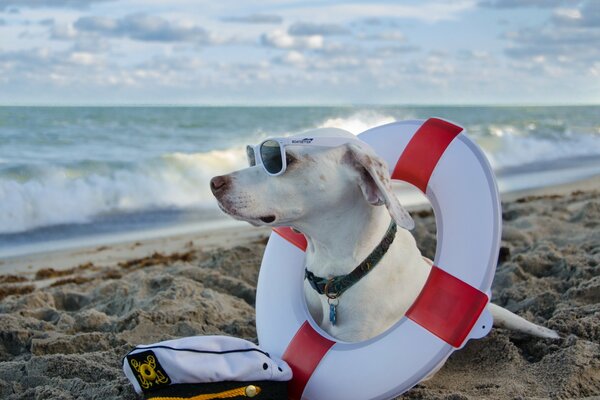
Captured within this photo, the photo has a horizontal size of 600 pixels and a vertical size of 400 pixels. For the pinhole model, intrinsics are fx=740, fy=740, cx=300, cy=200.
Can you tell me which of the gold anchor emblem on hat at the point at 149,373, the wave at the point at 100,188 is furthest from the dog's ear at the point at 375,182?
the wave at the point at 100,188

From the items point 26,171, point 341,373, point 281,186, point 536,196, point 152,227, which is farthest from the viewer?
point 26,171

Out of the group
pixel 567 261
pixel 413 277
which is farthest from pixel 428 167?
pixel 567 261

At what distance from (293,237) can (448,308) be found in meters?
0.76

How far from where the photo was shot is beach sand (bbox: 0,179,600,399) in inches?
112

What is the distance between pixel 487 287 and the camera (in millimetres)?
2592

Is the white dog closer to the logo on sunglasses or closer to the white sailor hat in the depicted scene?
the logo on sunglasses

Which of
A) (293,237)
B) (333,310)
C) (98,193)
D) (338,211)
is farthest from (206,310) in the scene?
(98,193)

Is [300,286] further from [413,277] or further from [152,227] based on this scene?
[152,227]

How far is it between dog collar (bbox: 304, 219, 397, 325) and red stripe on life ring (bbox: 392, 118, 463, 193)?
0.36m

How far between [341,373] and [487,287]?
0.59m

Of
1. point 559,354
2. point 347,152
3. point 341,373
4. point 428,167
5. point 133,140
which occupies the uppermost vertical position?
point 347,152

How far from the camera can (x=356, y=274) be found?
2523 millimetres

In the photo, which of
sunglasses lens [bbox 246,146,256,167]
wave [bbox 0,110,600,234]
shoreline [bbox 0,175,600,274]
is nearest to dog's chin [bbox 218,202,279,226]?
sunglasses lens [bbox 246,146,256,167]

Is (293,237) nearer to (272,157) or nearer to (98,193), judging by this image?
(272,157)
